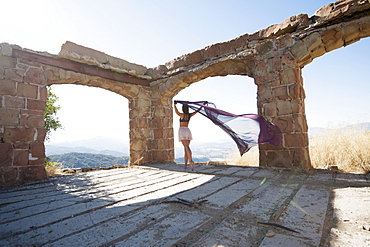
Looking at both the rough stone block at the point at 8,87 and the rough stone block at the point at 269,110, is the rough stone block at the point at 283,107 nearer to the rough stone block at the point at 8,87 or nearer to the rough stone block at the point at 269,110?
the rough stone block at the point at 269,110

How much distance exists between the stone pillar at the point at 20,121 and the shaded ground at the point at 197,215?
125 centimetres

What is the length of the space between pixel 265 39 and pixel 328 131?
3841 millimetres

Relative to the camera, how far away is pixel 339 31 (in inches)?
134

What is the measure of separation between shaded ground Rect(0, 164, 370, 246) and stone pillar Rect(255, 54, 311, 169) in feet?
2.90

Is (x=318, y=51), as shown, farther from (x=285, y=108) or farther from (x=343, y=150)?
(x=343, y=150)

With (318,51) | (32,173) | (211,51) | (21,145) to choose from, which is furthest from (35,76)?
(318,51)

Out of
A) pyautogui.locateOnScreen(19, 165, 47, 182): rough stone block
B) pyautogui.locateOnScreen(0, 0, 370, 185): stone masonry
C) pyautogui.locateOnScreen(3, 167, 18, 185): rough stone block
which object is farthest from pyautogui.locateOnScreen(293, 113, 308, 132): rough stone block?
pyautogui.locateOnScreen(3, 167, 18, 185): rough stone block

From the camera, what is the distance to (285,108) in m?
3.81

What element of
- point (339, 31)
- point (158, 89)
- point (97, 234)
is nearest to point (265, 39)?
point (339, 31)

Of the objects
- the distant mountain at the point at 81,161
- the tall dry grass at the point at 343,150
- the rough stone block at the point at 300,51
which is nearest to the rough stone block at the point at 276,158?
the tall dry grass at the point at 343,150

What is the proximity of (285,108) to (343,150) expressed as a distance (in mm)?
2208

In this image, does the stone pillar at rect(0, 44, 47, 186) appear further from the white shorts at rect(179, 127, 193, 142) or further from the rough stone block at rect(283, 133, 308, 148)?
the rough stone block at rect(283, 133, 308, 148)

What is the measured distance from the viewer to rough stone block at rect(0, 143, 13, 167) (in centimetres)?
357

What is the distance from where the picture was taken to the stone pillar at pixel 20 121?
363 cm
